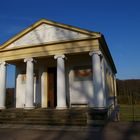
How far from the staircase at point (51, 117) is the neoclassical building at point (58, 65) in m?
1.27

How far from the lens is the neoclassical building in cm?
1343

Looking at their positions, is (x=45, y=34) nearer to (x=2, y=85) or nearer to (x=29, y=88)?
(x=29, y=88)

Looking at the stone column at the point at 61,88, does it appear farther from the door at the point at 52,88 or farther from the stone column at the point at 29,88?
the door at the point at 52,88

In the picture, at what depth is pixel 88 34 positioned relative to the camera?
13.6 metres

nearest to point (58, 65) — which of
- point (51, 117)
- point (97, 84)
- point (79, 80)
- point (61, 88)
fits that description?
point (61, 88)

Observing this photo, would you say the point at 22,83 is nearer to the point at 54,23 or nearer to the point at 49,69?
the point at 49,69

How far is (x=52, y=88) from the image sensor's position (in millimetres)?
16656

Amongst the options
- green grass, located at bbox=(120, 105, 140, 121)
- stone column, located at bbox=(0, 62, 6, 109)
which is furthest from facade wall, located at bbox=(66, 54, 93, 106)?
stone column, located at bbox=(0, 62, 6, 109)

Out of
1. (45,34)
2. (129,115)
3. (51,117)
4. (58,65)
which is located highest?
(45,34)

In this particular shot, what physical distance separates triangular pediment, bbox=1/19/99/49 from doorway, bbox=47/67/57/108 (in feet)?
9.88

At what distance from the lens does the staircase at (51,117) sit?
1112 centimetres

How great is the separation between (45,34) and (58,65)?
8.81 ft

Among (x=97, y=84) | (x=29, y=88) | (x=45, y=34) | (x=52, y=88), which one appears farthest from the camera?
(x=52, y=88)

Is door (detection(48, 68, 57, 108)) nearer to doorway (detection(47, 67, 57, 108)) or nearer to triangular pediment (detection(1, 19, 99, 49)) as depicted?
doorway (detection(47, 67, 57, 108))
